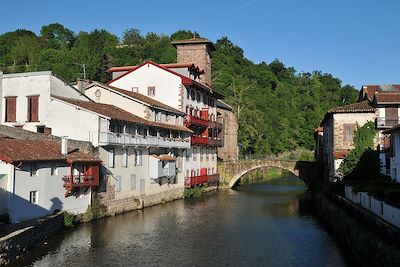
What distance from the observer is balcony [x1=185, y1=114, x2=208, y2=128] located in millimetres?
59909

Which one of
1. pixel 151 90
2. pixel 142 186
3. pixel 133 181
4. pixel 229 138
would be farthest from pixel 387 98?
pixel 229 138

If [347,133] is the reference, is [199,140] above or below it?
below

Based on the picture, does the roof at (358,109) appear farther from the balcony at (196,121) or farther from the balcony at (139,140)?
the balcony at (196,121)

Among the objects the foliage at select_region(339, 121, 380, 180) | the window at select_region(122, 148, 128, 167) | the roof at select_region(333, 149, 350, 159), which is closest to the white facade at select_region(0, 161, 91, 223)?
the window at select_region(122, 148, 128, 167)

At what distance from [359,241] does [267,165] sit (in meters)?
45.6

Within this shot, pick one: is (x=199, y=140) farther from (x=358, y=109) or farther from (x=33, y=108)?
(x=33, y=108)

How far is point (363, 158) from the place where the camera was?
45.1m

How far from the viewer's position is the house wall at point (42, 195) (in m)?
30.0

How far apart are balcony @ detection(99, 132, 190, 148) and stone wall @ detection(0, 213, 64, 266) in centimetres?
894

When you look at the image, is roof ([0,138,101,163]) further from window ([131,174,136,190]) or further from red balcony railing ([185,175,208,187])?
red balcony railing ([185,175,208,187])

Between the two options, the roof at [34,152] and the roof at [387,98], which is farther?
the roof at [387,98]

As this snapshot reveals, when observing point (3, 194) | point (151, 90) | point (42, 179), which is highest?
point (151, 90)

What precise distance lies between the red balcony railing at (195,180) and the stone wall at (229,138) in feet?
57.7

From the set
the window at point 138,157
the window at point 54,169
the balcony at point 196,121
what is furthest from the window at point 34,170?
the balcony at point 196,121
